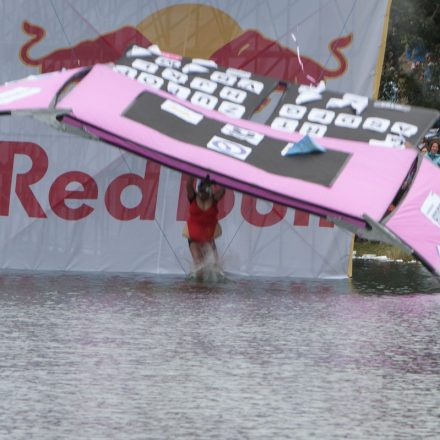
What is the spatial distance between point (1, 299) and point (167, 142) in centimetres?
299

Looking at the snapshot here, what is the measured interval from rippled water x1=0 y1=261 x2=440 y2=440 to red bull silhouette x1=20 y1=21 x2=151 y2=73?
4325mm

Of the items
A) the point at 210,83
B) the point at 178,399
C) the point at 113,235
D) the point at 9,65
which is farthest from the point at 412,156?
the point at 178,399

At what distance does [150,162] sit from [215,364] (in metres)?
9.67

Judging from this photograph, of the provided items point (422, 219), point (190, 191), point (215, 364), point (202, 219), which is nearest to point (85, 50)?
point (190, 191)

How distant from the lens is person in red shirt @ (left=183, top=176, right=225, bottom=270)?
17484 mm

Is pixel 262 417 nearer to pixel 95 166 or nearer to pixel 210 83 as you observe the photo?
pixel 210 83

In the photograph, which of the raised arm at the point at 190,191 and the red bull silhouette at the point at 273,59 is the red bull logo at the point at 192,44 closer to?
the red bull silhouette at the point at 273,59

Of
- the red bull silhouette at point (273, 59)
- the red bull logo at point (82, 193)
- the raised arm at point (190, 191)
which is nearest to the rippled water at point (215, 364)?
the raised arm at point (190, 191)

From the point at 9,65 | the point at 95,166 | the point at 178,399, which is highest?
the point at 9,65

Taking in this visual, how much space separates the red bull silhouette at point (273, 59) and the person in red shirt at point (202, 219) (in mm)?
2054

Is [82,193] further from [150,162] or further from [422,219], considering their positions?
[422,219]

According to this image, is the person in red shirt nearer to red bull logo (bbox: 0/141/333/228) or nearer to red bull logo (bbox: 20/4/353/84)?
red bull logo (bbox: 0/141/333/228)

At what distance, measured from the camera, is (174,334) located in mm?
11062

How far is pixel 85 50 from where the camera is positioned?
62.2ft
